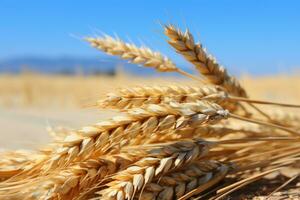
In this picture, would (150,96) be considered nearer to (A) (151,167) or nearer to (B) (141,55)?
(A) (151,167)

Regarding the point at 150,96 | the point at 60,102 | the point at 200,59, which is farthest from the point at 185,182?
the point at 60,102

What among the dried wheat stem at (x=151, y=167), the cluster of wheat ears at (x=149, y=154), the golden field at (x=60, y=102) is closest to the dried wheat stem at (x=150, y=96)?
the cluster of wheat ears at (x=149, y=154)

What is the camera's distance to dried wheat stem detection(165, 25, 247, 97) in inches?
57.8

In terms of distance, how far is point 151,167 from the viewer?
119cm

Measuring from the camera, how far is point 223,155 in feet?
4.96

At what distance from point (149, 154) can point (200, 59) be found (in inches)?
18.2

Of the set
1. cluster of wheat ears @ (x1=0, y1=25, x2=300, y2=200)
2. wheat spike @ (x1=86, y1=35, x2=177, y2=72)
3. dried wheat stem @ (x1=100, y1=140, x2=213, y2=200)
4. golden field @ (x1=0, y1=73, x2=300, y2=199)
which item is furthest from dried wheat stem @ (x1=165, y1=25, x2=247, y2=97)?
golden field @ (x1=0, y1=73, x2=300, y2=199)

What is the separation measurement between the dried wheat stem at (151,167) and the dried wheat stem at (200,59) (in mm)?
345

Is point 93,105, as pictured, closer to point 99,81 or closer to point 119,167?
point 119,167

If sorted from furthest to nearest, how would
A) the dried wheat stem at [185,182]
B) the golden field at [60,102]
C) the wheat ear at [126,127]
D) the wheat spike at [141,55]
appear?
the golden field at [60,102], the wheat spike at [141,55], the dried wheat stem at [185,182], the wheat ear at [126,127]

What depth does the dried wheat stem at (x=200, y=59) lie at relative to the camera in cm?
147

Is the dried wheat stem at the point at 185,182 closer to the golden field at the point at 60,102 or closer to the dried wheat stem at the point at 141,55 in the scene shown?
the dried wheat stem at the point at 141,55

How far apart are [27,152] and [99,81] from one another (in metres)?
7.79

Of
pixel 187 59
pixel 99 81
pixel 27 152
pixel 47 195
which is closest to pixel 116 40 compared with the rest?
pixel 187 59
